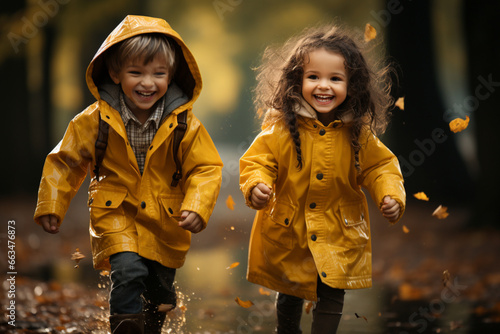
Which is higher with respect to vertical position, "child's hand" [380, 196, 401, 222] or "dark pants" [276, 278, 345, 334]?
"child's hand" [380, 196, 401, 222]

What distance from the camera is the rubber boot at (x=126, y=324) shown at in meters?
3.61

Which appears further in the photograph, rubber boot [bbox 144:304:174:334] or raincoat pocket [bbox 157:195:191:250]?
rubber boot [bbox 144:304:174:334]

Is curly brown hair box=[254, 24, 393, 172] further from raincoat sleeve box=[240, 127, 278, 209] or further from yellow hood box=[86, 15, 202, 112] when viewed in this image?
yellow hood box=[86, 15, 202, 112]

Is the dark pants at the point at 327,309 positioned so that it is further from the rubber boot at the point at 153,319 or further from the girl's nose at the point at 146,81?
the girl's nose at the point at 146,81

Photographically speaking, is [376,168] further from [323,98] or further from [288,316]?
[288,316]

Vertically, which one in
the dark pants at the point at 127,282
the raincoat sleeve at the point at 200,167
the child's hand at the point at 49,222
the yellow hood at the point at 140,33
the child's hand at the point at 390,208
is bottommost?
the dark pants at the point at 127,282

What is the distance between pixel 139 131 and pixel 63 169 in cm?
53

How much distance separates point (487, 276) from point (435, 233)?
361 centimetres

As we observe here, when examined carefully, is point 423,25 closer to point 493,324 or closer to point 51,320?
point 493,324

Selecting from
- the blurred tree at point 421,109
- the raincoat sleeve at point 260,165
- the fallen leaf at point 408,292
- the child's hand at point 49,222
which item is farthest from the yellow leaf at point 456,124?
the blurred tree at point 421,109

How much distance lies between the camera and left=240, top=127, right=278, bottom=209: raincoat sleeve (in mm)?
3908

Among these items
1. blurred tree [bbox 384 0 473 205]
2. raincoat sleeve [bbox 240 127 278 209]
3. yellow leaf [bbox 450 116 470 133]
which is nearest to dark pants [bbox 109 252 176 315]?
raincoat sleeve [bbox 240 127 278 209]

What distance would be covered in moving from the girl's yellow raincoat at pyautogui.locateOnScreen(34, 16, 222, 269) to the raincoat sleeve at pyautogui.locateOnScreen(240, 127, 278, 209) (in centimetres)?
18

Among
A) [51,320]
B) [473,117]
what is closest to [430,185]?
[473,117]
